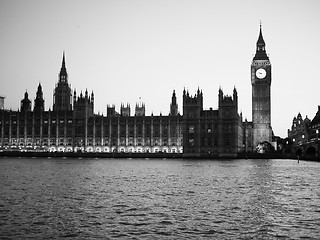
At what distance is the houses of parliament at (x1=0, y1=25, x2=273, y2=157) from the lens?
138875 mm

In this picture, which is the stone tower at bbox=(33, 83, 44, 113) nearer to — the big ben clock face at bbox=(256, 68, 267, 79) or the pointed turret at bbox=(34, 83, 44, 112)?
the pointed turret at bbox=(34, 83, 44, 112)

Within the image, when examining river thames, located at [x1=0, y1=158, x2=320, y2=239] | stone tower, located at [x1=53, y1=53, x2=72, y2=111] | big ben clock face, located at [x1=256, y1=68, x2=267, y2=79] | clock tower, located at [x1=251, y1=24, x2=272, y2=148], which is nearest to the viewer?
river thames, located at [x1=0, y1=158, x2=320, y2=239]

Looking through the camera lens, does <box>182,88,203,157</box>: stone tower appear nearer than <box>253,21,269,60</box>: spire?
Yes

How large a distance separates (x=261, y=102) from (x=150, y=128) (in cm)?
4108

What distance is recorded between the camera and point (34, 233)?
→ 70.1ft

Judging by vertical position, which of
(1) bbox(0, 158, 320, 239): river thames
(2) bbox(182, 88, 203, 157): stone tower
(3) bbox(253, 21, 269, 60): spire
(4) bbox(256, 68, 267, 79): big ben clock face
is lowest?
(1) bbox(0, 158, 320, 239): river thames

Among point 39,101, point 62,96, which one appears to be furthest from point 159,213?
point 39,101

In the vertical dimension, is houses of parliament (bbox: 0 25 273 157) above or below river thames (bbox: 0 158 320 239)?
above

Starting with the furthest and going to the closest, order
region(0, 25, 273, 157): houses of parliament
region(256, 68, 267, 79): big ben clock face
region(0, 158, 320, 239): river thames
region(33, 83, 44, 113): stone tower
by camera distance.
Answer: region(33, 83, 44, 113): stone tower
region(256, 68, 267, 79): big ben clock face
region(0, 25, 273, 157): houses of parliament
region(0, 158, 320, 239): river thames

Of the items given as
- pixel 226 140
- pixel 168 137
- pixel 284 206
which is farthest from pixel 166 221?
pixel 168 137

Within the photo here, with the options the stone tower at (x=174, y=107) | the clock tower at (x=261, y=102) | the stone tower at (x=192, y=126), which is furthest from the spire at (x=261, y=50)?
the stone tower at (x=192, y=126)

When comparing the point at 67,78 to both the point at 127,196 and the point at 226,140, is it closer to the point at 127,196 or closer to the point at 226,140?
the point at 226,140

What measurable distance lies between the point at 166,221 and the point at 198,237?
13.2ft

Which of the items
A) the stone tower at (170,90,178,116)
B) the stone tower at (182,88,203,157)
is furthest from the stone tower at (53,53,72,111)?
the stone tower at (182,88,203,157)
